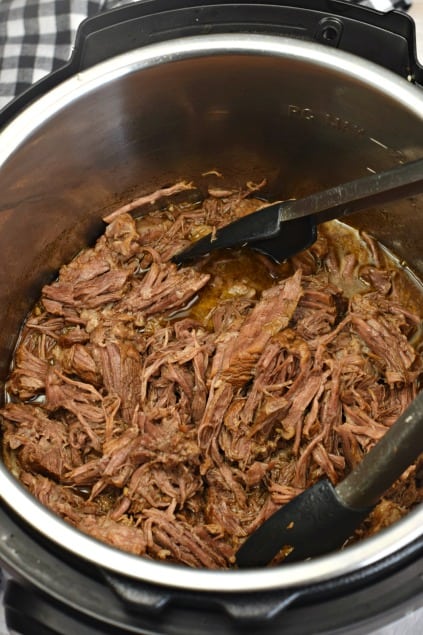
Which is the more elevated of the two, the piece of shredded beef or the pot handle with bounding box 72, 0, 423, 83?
the pot handle with bounding box 72, 0, 423, 83

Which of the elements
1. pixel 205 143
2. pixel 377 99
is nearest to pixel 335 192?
pixel 377 99

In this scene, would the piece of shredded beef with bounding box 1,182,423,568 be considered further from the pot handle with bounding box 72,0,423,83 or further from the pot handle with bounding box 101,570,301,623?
the pot handle with bounding box 72,0,423,83

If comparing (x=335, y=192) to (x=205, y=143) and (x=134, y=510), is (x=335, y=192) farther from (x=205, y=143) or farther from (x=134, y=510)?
(x=134, y=510)

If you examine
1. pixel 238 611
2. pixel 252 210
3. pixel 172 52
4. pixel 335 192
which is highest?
pixel 172 52

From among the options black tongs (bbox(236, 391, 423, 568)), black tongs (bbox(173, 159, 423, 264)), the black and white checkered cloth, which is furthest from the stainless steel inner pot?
black tongs (bbox(236, 391, 423, 568))

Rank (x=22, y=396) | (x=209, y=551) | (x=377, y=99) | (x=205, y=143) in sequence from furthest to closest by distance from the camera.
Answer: (x=205, y=143), (x=22, y=396), (x=377, y=99), (x=209, y=551)

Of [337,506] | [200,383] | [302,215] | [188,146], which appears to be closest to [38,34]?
[188,146]
